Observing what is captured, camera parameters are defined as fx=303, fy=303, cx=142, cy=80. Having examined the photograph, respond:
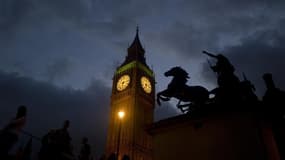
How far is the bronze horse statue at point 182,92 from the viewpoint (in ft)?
47.6

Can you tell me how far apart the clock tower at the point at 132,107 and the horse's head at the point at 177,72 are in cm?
5998

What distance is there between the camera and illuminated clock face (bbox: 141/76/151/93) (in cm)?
8481

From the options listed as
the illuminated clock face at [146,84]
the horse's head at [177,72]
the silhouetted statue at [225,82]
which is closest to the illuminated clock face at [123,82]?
the illuminated clock face at [146,84]

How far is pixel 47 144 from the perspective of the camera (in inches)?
456

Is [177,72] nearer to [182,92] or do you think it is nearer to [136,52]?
[182,92]

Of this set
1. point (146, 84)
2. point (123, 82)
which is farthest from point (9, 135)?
point (146, 84)

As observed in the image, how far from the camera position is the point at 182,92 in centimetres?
1487

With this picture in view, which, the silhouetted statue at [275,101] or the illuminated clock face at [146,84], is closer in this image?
the silhouetted statue at [275,101]

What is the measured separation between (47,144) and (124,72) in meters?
75.0

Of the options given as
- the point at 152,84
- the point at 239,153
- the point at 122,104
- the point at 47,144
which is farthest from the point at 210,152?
the point at 152,84

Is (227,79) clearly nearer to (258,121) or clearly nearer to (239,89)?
(239,89)

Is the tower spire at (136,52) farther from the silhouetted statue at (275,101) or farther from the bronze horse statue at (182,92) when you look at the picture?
the silhouetted statue at (275,101)

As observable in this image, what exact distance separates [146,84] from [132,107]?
363 inches

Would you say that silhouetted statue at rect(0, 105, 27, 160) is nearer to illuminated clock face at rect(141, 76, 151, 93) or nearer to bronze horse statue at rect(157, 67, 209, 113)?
bronze horse statue at rect(157, 67, 209, 113)
